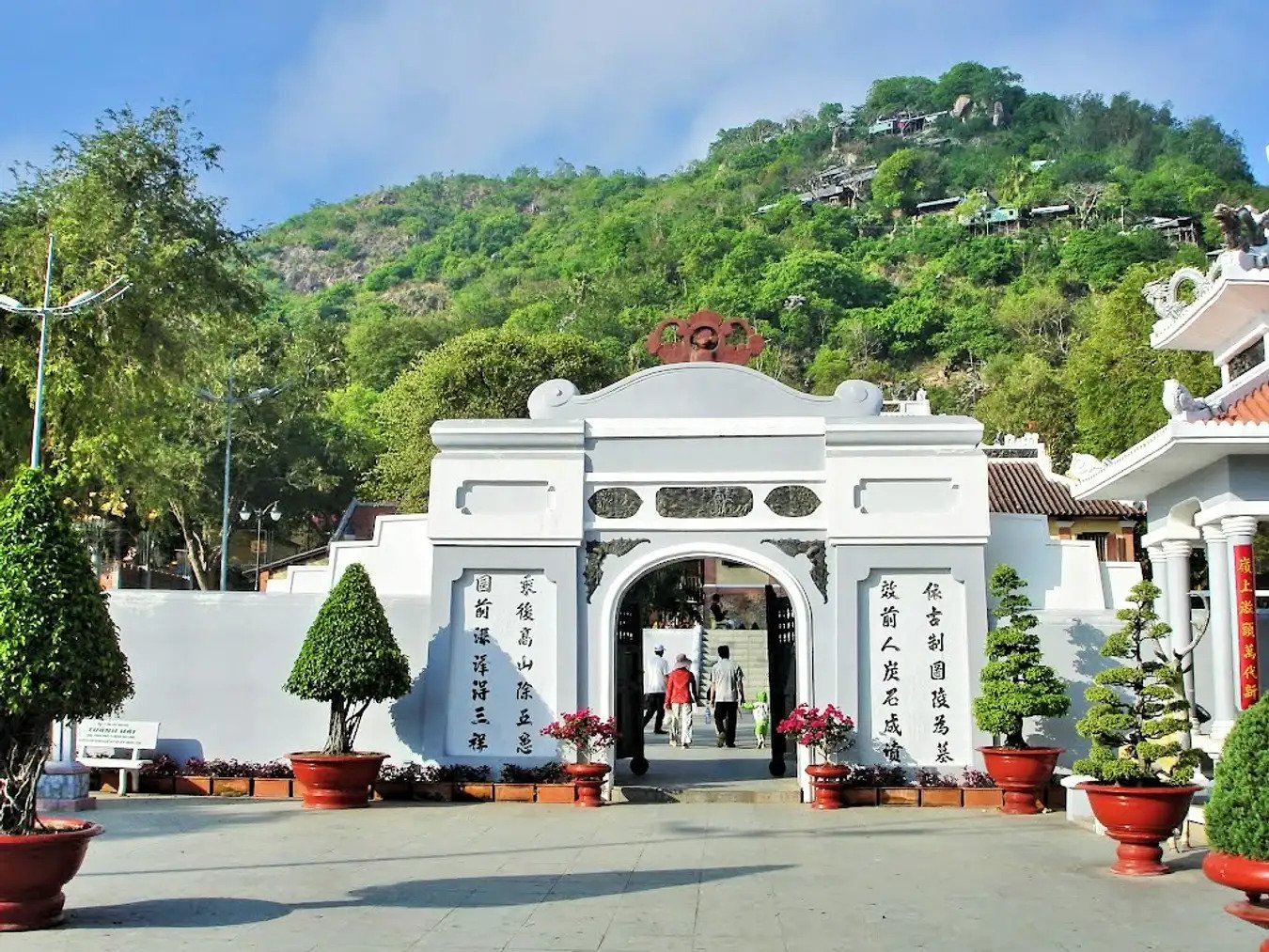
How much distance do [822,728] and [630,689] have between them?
8.33ft

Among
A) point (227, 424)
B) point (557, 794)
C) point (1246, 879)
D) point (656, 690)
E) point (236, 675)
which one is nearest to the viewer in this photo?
point (1246, 879)

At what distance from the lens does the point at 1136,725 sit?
8242mm

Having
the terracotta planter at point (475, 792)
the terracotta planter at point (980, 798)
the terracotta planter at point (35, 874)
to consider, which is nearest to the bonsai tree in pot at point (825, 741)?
the terracotta planter at point (980, 798)

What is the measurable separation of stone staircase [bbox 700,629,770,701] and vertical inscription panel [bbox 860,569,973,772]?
43.8 ft

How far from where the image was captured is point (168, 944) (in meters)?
5.85

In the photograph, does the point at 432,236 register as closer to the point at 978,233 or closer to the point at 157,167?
the point at 978,233

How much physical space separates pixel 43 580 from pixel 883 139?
103m

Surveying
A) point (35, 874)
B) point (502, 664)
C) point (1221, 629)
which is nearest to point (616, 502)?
point (502, 664)

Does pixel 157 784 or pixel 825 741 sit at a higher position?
pixel 825 741

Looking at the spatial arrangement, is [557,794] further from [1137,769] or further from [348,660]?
[1137,769]

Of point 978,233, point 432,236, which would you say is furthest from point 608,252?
point 432,236

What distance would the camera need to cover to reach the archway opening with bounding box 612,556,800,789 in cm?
1312

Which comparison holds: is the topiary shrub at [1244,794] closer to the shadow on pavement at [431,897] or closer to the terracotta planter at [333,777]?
the shadow on pavement at [431,897]

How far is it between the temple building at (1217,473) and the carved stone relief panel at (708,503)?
3.08m
